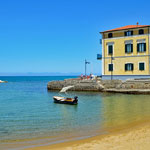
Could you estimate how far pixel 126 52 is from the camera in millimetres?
40281

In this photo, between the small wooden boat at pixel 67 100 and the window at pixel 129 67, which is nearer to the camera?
the small wooden boat at pixel 67 100

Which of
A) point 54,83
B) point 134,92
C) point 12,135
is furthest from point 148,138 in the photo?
point 54,83

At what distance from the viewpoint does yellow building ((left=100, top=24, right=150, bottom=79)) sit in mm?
38594

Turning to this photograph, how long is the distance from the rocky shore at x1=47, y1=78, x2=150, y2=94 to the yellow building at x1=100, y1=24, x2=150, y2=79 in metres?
3.25

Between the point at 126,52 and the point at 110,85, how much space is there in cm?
689

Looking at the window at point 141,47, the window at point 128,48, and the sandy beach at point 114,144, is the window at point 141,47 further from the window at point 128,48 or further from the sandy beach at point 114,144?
the sandy beach at point 114,144

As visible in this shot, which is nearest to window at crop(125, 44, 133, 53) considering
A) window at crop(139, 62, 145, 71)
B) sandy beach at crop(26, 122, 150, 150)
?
window at crop(139, 62, 145, 71)

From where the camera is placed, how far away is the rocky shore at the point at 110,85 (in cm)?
3488

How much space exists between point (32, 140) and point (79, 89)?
30585 millimetres

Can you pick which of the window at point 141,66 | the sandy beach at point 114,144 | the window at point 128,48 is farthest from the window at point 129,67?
the sandy beach at point 114,144

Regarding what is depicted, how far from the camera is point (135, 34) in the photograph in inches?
1543

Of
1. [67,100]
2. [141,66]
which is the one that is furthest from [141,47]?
[67,100]

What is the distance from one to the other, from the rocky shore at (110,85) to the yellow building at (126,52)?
3253 mm

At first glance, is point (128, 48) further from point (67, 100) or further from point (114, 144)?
point (114, 144)
